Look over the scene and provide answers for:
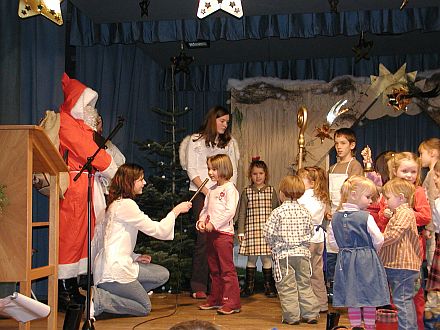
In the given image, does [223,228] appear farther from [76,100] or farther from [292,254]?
[76,100]

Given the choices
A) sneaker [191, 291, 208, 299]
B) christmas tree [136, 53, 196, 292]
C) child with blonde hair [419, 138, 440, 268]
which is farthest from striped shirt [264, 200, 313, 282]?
christmas tree [136, 53, 196, 292]

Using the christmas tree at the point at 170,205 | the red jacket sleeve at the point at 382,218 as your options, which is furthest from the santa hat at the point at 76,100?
the red jacket sleeve at the point at 382,218

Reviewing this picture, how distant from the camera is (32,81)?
5.50 metres

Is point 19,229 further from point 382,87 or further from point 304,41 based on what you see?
point 382,87

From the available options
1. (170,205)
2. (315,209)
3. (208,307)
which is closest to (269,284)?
(208,307)

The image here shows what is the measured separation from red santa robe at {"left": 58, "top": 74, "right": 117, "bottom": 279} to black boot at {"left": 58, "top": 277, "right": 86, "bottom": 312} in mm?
138

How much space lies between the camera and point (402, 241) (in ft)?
13.3

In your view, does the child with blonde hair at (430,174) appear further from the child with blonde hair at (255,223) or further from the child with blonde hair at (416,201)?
the child with blonde hair at (255,223)

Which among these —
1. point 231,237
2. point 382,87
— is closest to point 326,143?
point 382,87

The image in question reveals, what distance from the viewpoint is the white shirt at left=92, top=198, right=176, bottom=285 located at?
4.86 meters

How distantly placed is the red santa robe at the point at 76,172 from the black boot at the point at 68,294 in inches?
5.4

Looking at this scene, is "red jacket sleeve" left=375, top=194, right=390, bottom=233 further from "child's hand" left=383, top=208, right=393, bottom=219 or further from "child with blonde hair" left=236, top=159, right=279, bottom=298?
"child with blonde hair" left=236, top=159, right=279, bottom=298

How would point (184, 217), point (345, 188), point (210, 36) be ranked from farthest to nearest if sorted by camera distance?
point (184, 217) → point (210, 36) → point (345, 188)

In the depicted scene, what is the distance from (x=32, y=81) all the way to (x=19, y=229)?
2314 mm
